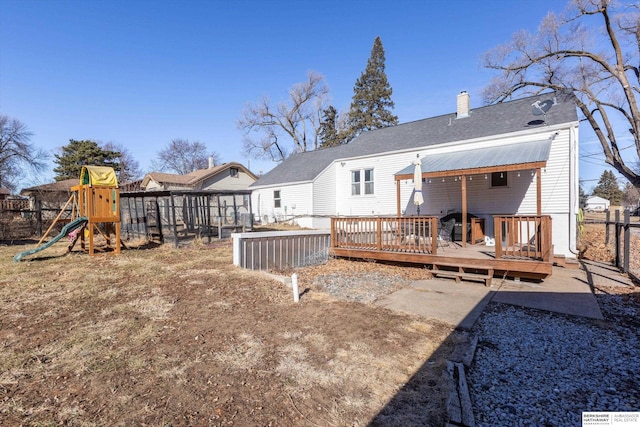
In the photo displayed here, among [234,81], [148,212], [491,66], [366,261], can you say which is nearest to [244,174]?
[234,81]

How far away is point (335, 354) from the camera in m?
3.53

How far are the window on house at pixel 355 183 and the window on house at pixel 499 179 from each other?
612cm

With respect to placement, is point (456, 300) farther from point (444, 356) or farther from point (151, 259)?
point (151, 259)

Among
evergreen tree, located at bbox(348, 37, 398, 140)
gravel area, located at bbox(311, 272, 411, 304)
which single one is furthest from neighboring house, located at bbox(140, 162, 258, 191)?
gravel area, located at bbox(311, 272, 411, 304)

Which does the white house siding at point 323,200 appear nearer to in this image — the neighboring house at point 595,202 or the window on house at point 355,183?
the window on house at point 355,183

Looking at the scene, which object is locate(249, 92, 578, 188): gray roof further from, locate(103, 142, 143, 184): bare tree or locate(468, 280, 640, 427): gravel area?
locate(103, 142, 143, 184): bare tree

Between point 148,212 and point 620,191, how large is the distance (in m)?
75.5

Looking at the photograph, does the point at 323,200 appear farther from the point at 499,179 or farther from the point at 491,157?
the point at 491,157

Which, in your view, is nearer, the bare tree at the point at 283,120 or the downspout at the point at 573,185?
the downspout at the point at 573,185

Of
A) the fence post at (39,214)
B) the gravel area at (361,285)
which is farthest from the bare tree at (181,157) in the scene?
the gravel area at (361,285)

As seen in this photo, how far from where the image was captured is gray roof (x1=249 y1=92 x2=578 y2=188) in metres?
10.7

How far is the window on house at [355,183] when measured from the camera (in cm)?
1547

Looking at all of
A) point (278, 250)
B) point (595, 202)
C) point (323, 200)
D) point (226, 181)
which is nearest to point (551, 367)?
point (278, 250)

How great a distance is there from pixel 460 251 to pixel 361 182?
759 cm
